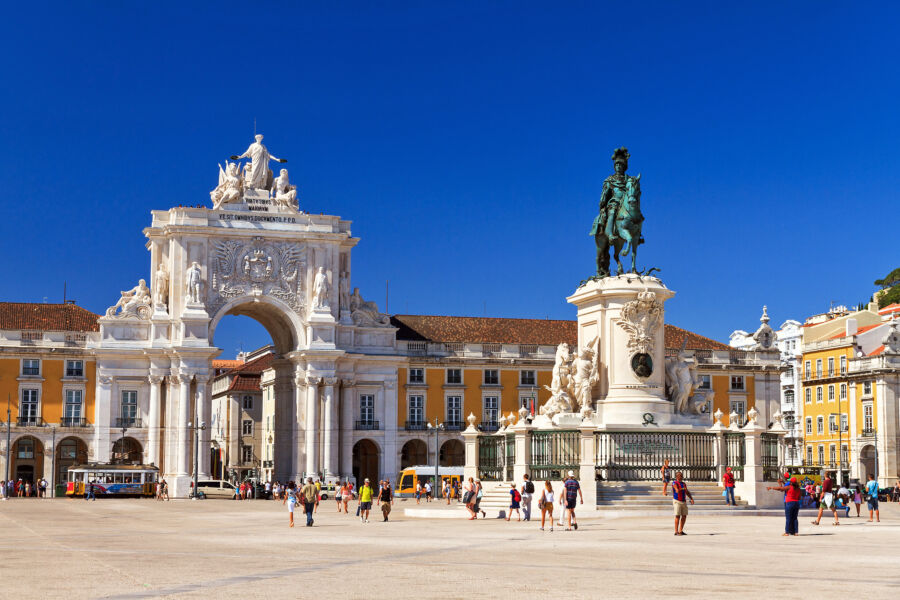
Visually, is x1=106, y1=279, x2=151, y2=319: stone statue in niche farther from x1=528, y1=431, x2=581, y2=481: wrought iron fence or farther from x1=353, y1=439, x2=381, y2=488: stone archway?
x1=528, y1=431, x2=581, y2=481: wrought iron fence

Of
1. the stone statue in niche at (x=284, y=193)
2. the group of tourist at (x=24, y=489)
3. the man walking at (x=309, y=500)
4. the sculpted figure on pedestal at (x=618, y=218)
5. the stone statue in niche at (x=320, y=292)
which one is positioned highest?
the stone statue in niche at (x=284, y=193)

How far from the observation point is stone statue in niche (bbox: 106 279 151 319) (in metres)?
75.9

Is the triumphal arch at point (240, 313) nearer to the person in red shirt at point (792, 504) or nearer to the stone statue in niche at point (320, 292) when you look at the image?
the stone statue in niche at point (320, 292)

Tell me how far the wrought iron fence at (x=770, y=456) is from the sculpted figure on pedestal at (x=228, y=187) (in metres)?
46.5

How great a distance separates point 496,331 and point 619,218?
51.6 meters

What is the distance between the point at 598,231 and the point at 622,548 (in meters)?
14.1

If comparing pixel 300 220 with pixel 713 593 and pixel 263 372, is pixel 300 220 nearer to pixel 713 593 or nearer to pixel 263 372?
pixel 263 372

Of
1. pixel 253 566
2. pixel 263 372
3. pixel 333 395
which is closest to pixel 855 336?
pixel 333 395

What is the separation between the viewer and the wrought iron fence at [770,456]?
35.9 metres

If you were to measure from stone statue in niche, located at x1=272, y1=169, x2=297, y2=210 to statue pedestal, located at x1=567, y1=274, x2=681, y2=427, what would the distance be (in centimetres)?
4521

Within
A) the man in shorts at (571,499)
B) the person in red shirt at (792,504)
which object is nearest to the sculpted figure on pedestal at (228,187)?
the man in shorts at (571,499)

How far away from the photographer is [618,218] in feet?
115

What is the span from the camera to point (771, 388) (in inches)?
3415

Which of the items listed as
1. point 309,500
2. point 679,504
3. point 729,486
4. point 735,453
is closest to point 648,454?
point 729,486
